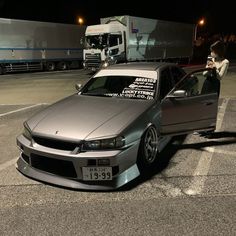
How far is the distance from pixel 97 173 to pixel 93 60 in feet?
63.4

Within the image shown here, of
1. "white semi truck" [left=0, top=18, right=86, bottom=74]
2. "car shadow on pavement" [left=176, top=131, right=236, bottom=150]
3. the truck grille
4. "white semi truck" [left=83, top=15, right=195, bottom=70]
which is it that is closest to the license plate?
"car shadow on pavement" [left=176, top=131, right=236, bottom=150]

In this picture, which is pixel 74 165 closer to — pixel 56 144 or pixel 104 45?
pixel 56 144

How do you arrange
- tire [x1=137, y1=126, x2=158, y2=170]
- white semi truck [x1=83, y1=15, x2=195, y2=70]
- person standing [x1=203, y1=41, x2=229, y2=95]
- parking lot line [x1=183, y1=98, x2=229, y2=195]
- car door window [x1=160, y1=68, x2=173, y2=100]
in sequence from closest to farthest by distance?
parking lot line [x1=183, y1=98, x2=229, y2=195] < tire [x1=137, y1=126, x2=158, y2=170] < car door window [x1=160, y1=68, x2=173, y2=100] < person standing [x1=203, y1=41, x2=229, y2=95] < white semi truck [x1=83, y1=15, x2=195, y2=70]

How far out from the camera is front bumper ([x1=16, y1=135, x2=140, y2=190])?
13.9ft

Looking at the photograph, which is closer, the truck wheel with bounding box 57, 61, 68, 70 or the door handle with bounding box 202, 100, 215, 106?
the door handle with bounding box 202, 100, 215, 106

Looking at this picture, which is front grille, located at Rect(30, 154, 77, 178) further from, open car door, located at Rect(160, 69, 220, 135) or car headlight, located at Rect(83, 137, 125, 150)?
open car door, located at Rect(160, 69, 220, 135)

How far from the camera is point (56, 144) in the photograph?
4387 mm

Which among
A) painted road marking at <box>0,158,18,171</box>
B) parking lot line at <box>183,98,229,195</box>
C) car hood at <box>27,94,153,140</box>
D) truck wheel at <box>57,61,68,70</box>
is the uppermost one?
car hood at <box>27,94,153,140</box>

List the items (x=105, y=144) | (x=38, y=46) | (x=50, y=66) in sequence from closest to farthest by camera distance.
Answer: (x=105, y=144), (x=38, y=46), (x=50, y=66)

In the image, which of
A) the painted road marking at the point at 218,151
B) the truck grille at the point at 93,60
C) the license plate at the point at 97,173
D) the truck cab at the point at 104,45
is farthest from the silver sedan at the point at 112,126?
the truck grille at the point at 93,60

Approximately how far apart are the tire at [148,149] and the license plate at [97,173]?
2.01ft

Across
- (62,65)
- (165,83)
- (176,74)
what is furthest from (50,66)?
(165,83)

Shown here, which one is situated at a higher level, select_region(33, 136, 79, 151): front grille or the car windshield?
the car windshield

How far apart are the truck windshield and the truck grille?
565 millimetres
